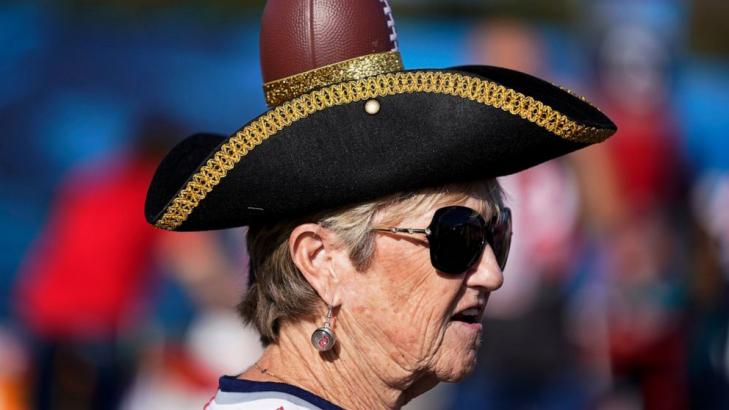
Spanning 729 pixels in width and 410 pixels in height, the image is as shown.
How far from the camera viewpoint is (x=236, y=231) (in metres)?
7.31

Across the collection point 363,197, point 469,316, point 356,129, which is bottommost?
point 469,316

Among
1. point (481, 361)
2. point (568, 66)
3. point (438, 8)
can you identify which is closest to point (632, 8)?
point (568, 66)

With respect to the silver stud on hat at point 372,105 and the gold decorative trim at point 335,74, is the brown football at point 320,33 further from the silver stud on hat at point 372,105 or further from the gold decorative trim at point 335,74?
the silver stud on hat at point 372,105

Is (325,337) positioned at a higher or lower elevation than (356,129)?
lower

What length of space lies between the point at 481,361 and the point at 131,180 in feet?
8.03

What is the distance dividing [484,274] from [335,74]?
57cm

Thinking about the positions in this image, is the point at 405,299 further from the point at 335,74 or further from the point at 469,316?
the point at 335,74

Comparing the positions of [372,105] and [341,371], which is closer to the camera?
[372,105]

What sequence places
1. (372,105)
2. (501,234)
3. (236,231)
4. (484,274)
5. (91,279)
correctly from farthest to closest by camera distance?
(236,231) < (91,279) < (501,234) < (484,274) < (372,105)

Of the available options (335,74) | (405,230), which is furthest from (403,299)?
(335,74)

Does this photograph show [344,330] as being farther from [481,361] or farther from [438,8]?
[438,8]

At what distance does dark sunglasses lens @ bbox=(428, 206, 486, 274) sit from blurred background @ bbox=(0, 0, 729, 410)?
406cm

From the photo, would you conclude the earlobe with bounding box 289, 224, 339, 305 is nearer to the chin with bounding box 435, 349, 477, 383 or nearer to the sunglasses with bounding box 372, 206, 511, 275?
the sunglasses with bounding box 372, 206, 511, 275

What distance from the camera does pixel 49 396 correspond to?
285 inches
